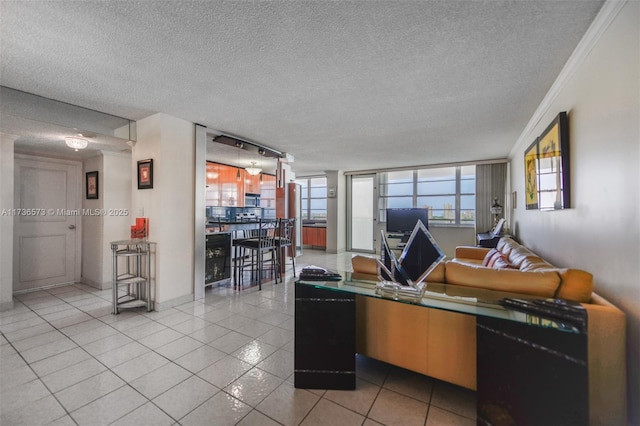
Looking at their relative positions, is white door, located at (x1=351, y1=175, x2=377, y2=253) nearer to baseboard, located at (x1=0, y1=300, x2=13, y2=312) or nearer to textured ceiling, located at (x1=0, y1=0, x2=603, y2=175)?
textured ceiling, located at (x1=0, y1=0, x2=603, y2=175)

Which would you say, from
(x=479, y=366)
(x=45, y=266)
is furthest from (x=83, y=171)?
(x=479, y=366)

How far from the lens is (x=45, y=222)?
4277 mm

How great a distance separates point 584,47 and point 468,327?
2.06m

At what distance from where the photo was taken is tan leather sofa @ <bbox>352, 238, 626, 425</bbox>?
4.20 feet

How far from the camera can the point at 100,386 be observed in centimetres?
187

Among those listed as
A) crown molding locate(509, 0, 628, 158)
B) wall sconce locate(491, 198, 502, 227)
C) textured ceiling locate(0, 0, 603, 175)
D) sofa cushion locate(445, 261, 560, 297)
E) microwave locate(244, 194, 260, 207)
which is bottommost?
sofa cushion locate(445, 261, 560, 297)

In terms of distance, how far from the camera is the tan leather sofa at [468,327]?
1.28 m

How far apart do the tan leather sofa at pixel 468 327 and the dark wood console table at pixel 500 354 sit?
0.07 m

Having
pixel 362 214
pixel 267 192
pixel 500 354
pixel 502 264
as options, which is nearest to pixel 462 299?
pixel 500 354

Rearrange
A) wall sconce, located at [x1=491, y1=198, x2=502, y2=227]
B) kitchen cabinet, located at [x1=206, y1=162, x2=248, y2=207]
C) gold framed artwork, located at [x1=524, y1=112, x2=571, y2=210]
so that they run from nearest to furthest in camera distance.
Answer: gold framed artwork, located at [x1=524, y1=112, x2=571, y2=210] < wall sconce, located at [x1=491, y1=198, x2=502, y2=227] < kitchen cabinet, located at [x1=206, y1=162, x2=248, y2=207]

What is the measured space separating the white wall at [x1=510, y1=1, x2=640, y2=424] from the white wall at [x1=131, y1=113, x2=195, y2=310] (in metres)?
4.02

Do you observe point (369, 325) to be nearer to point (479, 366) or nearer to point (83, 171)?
point (479, 366)

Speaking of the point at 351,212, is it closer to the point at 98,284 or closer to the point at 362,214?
the point at 362,214

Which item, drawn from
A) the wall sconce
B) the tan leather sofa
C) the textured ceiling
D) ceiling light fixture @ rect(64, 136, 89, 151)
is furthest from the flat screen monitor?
ceiling light fixture @ rect(64, 136, 89, 151)
